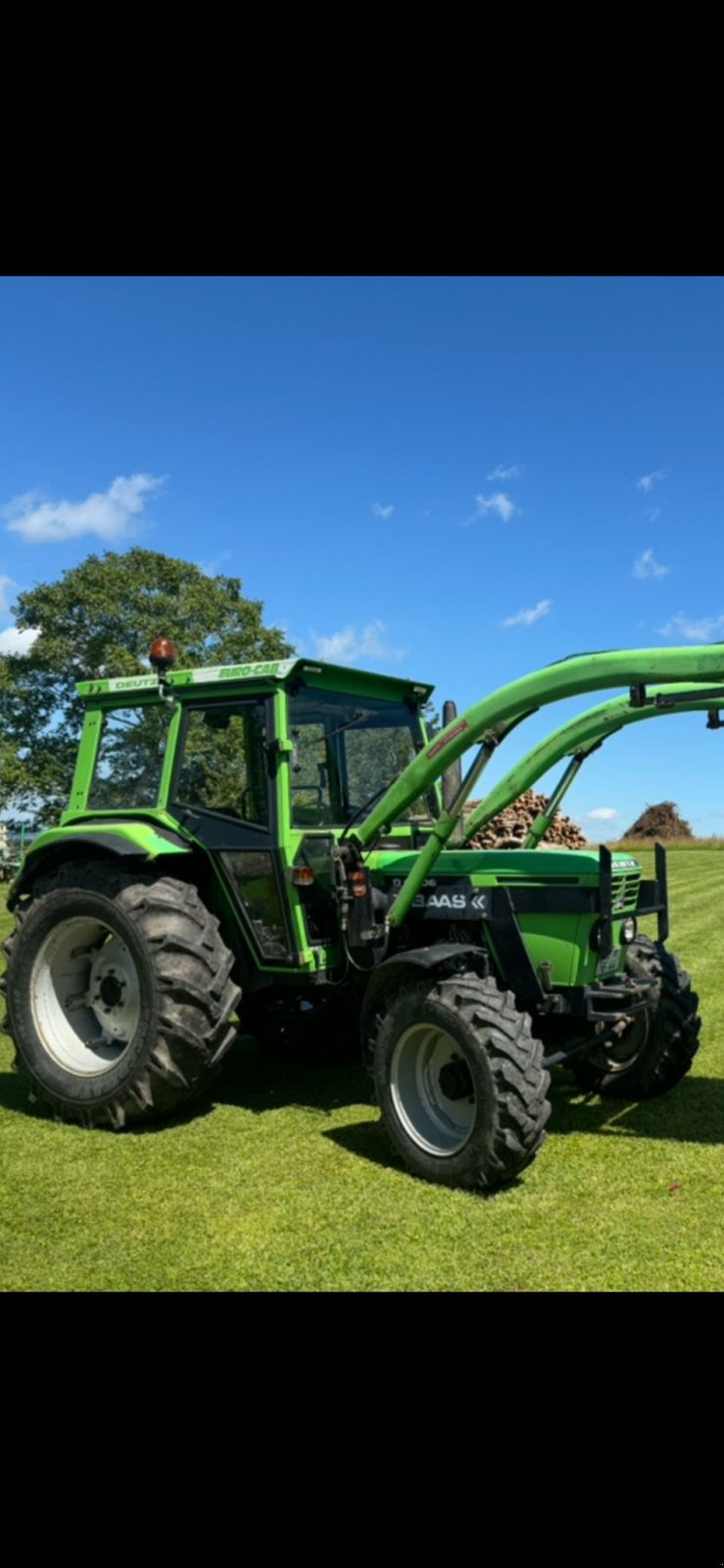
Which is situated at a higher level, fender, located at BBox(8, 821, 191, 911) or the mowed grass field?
fender, located at BBox(8, 821, 191, 911)

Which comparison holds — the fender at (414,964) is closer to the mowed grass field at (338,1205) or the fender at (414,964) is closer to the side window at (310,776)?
the mowed grass field at (338,1205)

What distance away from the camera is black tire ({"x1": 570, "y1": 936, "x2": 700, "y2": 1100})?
239 inches

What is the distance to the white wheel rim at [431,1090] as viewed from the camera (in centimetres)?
502

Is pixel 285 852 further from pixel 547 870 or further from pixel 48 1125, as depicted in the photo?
pixel 48 1125

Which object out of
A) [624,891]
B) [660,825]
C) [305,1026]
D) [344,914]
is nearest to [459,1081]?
[344,914]

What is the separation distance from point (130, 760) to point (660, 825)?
40.8 metres

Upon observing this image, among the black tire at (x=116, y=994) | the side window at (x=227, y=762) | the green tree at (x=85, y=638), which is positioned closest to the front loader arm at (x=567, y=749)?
the side window at (x=227, y=762)

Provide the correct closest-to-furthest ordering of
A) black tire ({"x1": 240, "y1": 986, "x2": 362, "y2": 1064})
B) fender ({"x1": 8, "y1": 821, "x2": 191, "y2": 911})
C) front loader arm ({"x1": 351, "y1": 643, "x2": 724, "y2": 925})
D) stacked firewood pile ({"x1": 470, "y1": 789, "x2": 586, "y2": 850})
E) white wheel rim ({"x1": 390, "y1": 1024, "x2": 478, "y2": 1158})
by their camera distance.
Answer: front loader arm ({"x1": 351, "y1": 643, "x2": 724, "y2": 925}), white wheel rim ({"x1": 390, "y1": 1024, "x2": 478, "y2": 1158}), fender ({"x1": 8, "y1": 821, "x2": 191, "y2": 911}), black tire ({"x1": 240, "y1": 986, "x2": 362, "y2": 1064}), stacked firewood pile ({"x1": 470, "y1": 789, "x2": 586, "y2": 850})

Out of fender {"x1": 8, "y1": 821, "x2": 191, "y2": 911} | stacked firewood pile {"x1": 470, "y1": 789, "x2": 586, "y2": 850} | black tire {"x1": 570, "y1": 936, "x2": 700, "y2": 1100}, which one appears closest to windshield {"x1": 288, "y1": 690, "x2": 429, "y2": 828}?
fender {"x1": 8, "y1": 821, "x2": 191, "y2": 911}

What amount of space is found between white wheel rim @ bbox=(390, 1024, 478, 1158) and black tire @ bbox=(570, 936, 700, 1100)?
4.45 feet

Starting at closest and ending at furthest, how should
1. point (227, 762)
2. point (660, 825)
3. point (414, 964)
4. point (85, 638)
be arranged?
point (414, 964) → point (227, 762) → point (85, 638) → point (660, 825)

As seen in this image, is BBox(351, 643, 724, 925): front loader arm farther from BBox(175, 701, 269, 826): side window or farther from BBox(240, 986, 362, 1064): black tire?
BBox(240, 986, 362, 1064): black tire

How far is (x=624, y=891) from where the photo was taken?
5.68 meters

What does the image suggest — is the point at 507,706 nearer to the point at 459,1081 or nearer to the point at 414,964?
the point at 414,964
